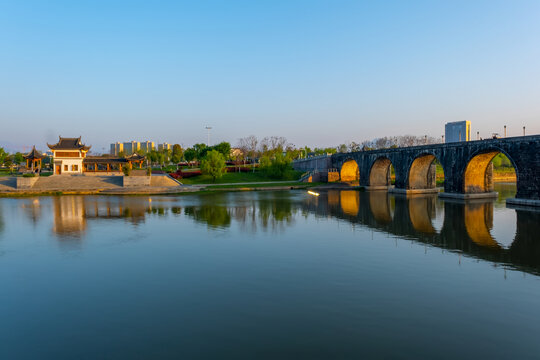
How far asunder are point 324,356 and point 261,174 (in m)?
69.2

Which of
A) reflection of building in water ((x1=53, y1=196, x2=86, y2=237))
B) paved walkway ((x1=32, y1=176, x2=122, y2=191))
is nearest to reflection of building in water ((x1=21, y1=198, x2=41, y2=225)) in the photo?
reflection of building in water ((x1=53, y1=196, x2=86, y2=237))

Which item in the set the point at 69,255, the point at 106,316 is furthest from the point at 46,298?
the point at 69,255

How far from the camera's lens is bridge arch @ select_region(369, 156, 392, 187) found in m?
63.7

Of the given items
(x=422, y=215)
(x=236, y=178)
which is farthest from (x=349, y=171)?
(x=422, y=215)

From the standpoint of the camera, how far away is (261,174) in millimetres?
78000

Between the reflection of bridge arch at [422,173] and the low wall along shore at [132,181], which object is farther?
the low wall along shore at [132,181]

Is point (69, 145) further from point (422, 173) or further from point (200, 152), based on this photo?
point (422, 173)

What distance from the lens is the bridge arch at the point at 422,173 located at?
5394cm

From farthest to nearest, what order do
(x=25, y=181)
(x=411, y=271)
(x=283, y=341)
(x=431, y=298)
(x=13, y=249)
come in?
(x=25, y=181), (x=13, y=249), (x=411, y=271), (x=431, y=298), (x=283, y=341)

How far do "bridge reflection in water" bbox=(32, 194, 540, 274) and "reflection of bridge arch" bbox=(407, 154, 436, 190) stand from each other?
33.4 ft

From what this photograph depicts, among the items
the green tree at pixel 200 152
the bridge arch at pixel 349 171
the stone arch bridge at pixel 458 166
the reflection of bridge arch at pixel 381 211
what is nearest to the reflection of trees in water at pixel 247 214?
the reflection of bridge arch at pixel 381 211

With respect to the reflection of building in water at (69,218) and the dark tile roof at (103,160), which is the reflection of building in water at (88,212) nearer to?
the reflection of building in water at (69,218)

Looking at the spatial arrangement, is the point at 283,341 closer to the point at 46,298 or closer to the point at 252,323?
the point at 252,323

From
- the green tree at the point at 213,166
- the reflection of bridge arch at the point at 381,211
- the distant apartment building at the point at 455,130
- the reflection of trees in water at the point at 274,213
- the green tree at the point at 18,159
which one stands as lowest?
the reflection of bridge arch at the point at 381,211
